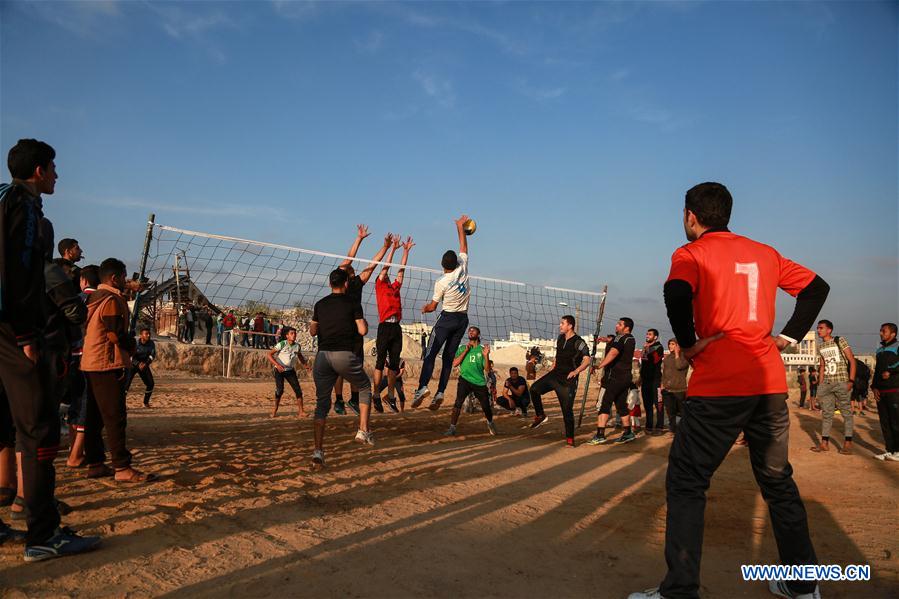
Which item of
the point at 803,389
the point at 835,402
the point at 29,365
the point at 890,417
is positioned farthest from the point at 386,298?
the point at 803,389

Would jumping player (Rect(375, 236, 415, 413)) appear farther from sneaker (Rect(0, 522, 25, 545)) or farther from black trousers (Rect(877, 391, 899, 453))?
black trousers (Rect(877, 391, 899, 453))

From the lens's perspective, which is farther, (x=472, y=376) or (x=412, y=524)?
(x=472, y=376)

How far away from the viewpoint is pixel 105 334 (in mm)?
5266

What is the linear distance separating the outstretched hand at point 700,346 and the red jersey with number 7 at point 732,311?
0.02 metres

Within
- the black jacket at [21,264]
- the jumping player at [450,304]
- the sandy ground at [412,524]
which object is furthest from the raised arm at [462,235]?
the black jacket at [21,264]

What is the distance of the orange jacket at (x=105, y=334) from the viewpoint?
5203 millimetres

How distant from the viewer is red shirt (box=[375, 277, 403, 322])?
925 cm

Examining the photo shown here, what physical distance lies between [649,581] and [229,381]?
1878cm

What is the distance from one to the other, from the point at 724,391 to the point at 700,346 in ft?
0.84

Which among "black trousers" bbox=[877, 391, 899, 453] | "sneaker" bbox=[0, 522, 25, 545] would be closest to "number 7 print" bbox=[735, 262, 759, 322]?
"sneaker" bbox=[0, 522, 25, 545]

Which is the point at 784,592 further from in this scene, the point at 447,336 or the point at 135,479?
the point at 447,336

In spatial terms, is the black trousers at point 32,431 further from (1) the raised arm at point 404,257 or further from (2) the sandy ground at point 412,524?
(1) the raised arm at point 404,257

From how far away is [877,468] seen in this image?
27.2 feet

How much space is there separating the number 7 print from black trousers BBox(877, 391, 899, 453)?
A: 7298 mm
